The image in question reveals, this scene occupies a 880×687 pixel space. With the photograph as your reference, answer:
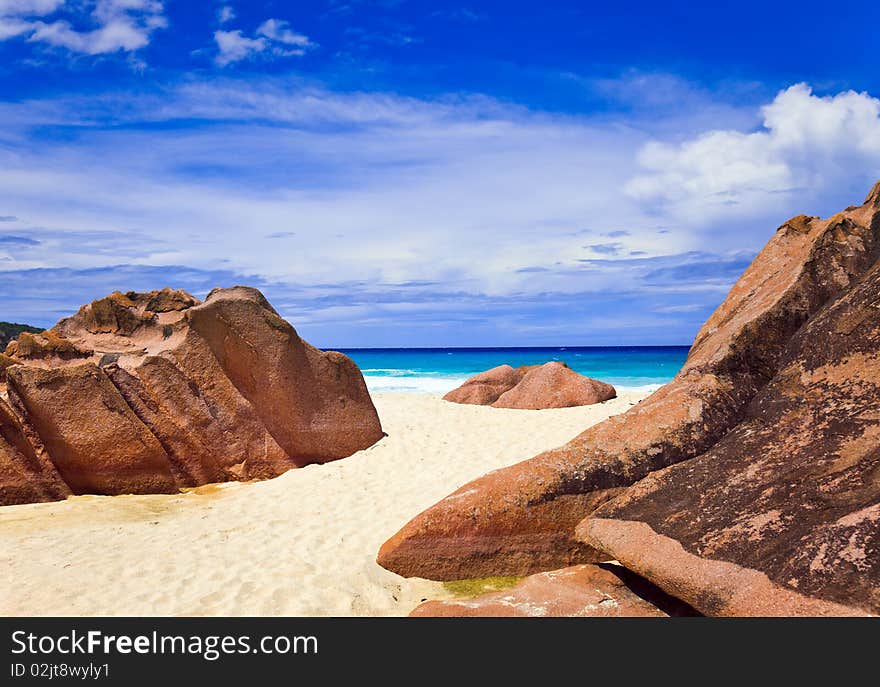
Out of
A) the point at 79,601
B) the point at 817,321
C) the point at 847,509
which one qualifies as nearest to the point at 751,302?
the point at 817,321

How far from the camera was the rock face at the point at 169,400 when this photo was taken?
282 inches

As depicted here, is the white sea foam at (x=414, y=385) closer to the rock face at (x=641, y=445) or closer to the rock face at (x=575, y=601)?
the rock face at (x=641, y=445)

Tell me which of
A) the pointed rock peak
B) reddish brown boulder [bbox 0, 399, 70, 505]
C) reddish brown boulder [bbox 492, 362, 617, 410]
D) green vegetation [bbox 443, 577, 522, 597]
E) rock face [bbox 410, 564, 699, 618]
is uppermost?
the pointed rock peak

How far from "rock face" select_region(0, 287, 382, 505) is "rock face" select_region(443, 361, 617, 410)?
5.80 m

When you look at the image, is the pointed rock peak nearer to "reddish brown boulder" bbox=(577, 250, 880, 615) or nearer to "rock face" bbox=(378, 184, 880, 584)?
"rock face" bbox=(378, 184, 880, 584)

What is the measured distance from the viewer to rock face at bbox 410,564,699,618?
142 inches

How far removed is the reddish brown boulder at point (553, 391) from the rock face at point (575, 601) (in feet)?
34.8

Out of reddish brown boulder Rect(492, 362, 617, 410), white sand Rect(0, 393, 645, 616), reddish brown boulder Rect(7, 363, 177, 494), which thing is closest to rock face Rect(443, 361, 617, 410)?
reddish brown boulder Rect(492, 362, 617, 410)

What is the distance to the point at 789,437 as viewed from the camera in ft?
13.1

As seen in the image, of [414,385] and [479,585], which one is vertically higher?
[414,385]

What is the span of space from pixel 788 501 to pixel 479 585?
6.60 ft

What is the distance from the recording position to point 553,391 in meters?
14.9

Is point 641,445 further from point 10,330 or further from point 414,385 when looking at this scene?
point 414,385

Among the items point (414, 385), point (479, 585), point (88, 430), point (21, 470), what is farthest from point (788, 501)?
point (414, 385)
